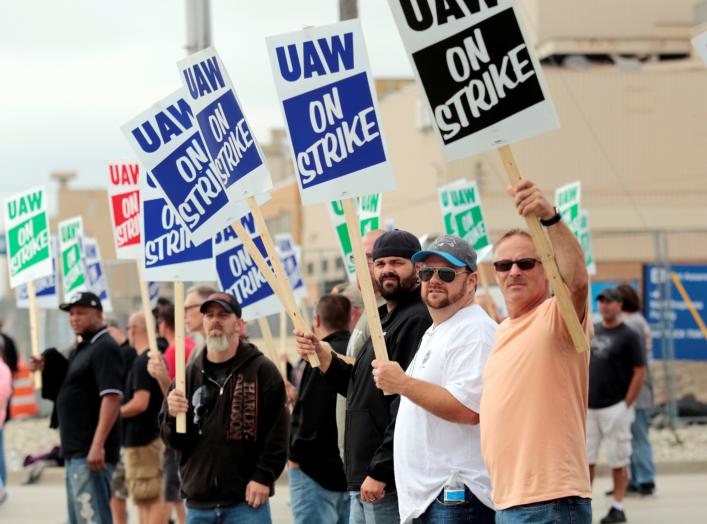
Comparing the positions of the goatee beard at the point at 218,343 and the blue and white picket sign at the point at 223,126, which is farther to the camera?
the goatee beard at the point at 218,343

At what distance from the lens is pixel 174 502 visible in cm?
1160

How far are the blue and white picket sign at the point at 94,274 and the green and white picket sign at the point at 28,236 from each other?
138 centimetres

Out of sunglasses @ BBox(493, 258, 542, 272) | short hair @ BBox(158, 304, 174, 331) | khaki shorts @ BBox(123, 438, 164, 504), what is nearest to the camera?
sunglasses @ BBox(493, 258, 542, 272)

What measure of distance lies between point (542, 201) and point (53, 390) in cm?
653

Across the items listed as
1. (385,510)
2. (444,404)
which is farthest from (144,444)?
(444,404)

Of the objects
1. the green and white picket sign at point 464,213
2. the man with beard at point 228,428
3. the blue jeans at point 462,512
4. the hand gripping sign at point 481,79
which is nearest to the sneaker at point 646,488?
the green and white picket sign at point 464,213

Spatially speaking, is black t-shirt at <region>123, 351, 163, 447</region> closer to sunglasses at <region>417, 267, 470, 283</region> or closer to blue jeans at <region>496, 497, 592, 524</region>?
sunglasses at <region>417, 267, 470, 283</region>

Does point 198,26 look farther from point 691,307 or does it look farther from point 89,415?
point 691,307

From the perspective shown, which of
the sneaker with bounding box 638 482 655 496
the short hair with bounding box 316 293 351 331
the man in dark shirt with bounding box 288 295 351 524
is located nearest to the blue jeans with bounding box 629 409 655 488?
the sneaker with bounding box 638 482 655 496

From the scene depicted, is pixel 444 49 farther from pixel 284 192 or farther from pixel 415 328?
pixel 284 192

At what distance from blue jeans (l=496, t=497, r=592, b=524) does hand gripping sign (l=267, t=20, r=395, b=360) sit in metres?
1.67

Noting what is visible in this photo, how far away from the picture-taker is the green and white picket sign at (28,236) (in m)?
12.9

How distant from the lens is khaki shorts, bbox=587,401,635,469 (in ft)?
41.8

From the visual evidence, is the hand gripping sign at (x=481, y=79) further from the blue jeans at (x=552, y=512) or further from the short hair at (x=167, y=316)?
the short hair at (x=167, y=316)
